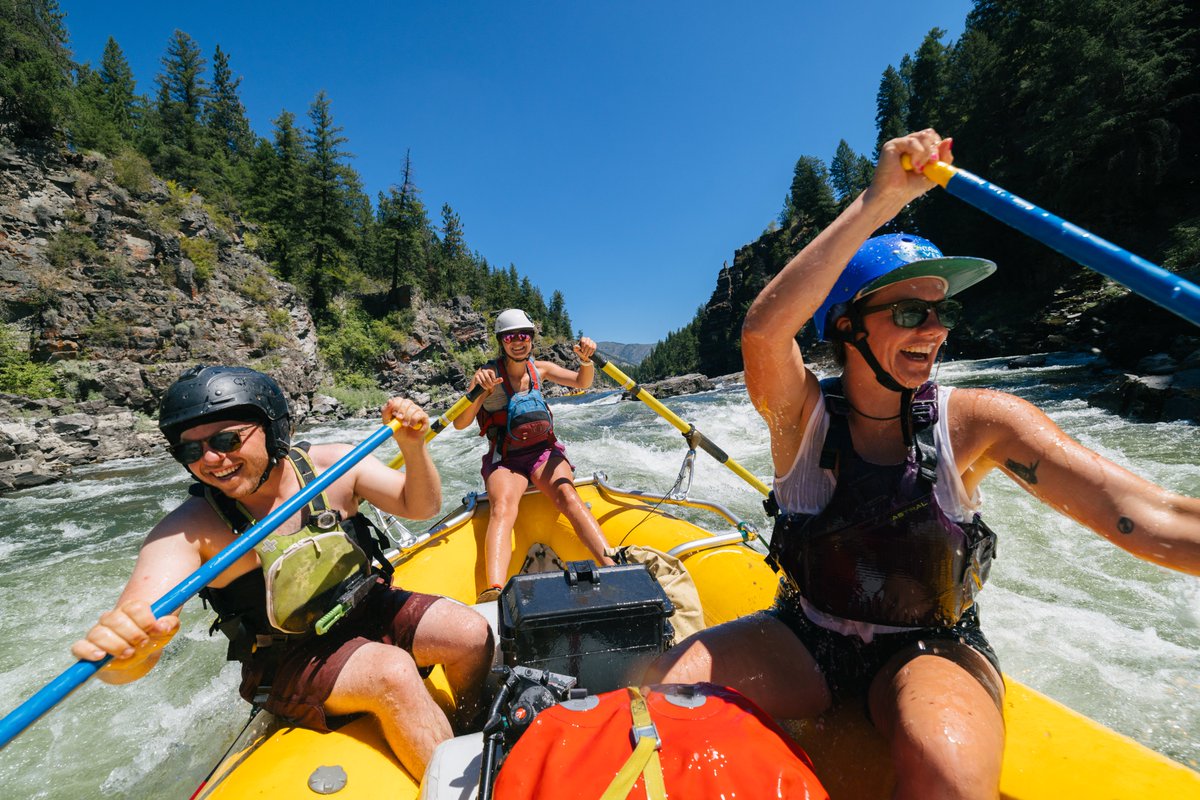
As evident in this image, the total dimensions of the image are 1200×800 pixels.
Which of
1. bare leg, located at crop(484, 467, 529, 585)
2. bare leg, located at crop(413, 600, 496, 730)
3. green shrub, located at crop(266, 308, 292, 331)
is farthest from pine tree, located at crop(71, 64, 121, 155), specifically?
bare leg, located at crop(413, 600, 496, 730)

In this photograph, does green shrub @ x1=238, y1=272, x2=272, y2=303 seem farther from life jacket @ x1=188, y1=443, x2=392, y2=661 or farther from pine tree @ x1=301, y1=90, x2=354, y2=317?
life jacket @ x1=188, y1=443, x2=392, y2=661

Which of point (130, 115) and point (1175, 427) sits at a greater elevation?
point (130, 115)

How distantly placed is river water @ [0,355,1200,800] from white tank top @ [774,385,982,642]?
2.04 m

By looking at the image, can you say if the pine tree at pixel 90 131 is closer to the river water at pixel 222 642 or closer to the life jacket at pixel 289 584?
the river water at pixel 222 642

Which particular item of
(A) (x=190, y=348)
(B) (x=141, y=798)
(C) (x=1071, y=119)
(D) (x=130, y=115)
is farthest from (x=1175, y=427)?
(D) (x=130, y=115)

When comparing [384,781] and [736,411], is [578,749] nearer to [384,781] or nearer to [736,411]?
[384,781]

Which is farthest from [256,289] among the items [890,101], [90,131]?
[890,101]

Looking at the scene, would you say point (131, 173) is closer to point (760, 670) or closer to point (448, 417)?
point (448, 417)

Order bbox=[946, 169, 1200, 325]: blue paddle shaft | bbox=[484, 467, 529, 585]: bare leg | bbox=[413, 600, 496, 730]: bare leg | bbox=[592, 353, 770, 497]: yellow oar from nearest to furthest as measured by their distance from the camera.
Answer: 1. bbox=[946, 169, 1200, 325]: blue paddle shaft
2. bbox=[413, 600, 496, 730]: bare leg
3. bbox=[484, 467, 529, 585]: bare leg
4. bbox=[592, 353, 770, 497]: yellow oar

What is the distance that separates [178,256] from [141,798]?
2358 cm

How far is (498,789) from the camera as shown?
102 centimetres

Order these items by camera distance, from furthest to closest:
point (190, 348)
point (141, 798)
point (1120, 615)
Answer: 1. point (190, 348)
2. point (1120, 615)
3. point (141, 798)

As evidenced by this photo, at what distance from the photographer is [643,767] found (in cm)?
95

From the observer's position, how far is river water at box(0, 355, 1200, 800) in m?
2.71
